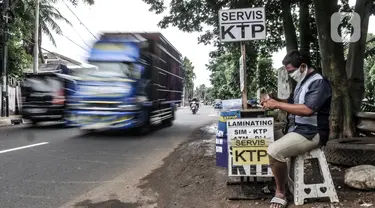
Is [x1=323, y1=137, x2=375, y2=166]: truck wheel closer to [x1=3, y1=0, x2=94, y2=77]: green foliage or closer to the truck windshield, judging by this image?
the truck windshield

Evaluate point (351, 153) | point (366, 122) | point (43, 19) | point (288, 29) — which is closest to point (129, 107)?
point (288, 29)

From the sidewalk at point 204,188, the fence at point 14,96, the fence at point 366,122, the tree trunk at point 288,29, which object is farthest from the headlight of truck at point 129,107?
the fence at point 14,96

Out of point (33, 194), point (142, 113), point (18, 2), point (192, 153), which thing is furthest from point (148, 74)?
point (18, 2)

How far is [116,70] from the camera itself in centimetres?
1120

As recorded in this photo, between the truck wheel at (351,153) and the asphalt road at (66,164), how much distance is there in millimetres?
3202

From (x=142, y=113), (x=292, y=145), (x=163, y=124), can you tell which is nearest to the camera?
(x=292, y=145)

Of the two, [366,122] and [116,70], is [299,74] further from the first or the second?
[116,70]

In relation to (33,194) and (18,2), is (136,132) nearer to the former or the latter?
(33,194)

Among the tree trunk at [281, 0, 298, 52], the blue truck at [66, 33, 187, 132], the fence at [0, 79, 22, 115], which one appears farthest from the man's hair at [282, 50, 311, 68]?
the fence at [0, 79, 22, 115]

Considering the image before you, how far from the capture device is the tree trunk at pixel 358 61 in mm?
7059

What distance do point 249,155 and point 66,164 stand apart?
4.36 metres

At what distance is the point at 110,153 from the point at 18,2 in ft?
51.3

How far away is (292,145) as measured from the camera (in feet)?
11.7

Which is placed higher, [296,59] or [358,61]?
[358,61]
